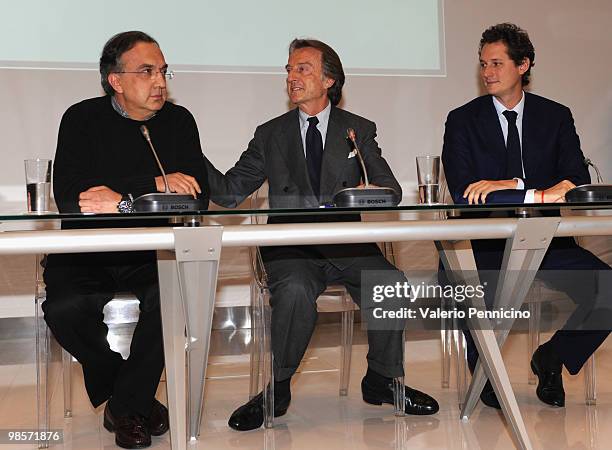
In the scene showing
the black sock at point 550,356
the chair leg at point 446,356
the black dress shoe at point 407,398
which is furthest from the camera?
the chair leg at point 446,356

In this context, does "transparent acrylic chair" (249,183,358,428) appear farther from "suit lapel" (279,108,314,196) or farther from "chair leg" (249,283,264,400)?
"suit lapel" (279,108,314,196)

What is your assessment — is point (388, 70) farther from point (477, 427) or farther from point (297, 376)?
point (477, 427)

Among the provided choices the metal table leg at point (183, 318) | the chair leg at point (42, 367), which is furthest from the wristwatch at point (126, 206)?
the chair leg at point (42, 367)

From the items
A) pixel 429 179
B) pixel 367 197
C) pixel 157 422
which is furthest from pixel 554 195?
pixel 157 422

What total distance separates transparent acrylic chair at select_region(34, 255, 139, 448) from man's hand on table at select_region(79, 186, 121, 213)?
1.62 feet

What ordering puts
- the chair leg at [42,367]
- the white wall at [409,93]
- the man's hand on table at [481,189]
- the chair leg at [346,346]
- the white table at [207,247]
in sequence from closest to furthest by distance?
the white table at [207,247] → the man's hand on table at [481,189] → the chair leg at [42,367] → the chair leg at [346,346] → the white wall at [409,93]

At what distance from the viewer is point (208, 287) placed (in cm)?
219

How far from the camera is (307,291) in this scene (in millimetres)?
2736

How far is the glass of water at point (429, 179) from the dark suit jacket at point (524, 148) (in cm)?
73

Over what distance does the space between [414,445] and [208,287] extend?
2.53ft

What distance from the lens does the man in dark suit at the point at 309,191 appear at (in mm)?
2715

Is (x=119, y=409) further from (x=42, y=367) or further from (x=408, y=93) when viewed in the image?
(x=408, y=93)

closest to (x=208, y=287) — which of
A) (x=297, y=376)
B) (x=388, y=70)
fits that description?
(x=297, y=376)

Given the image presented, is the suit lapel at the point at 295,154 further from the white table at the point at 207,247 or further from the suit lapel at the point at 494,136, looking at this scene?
the white table at the point at 207,247
